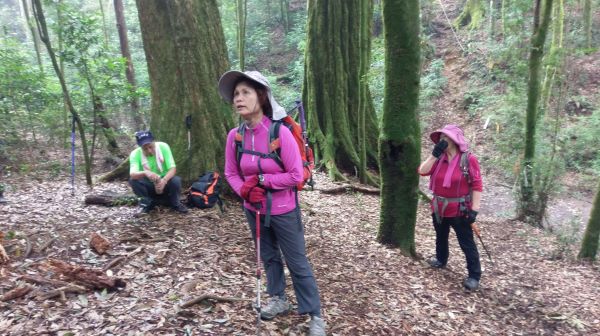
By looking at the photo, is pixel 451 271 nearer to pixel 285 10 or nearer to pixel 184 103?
pixel 184 103

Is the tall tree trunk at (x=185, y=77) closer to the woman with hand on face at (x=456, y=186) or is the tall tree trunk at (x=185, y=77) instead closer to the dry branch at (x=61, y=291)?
the dry branch at (x=61, y=291)

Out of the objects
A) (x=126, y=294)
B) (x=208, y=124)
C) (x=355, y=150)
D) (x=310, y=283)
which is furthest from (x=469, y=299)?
(x=355, y=150)

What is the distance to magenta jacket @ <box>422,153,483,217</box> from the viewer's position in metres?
4.94

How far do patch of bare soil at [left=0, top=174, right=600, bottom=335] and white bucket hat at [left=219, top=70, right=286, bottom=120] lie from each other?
186cm

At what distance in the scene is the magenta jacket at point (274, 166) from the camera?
311cm

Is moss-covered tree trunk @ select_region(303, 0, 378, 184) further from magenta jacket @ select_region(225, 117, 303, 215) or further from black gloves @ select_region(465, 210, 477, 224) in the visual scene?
magenta jacket @ select_region(225, 117, 303, 215)

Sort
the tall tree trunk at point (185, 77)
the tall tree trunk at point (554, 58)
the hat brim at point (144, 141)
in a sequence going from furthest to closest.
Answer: the tall tree trunk at point (554, 58)
the tall tree trunk at point (185, 77)
the hat brim at point (144, 141)

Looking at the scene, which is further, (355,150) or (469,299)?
(355,150)

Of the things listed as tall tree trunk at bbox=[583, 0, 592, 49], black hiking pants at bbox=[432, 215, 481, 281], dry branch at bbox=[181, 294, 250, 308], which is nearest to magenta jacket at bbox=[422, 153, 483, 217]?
black hiking pants at bbox=[432, 215, 481, 281]

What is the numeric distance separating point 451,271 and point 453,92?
18862 mm

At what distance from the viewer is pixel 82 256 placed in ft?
14.0

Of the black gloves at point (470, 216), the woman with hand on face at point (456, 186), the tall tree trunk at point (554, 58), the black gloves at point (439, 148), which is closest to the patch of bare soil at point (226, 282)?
the woman with hand on face at point (456, 186)

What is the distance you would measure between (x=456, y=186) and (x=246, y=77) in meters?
3.27

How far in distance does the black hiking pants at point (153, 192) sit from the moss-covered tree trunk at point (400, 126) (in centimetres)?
298
